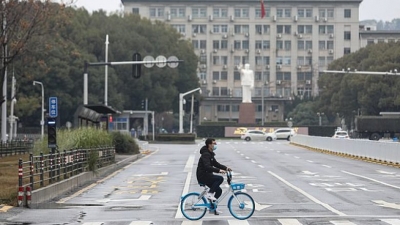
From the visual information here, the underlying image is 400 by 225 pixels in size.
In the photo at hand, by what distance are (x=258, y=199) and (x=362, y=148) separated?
1175 inches

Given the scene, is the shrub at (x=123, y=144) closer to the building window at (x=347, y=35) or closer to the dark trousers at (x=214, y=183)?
the dark trousers at (x=214, y=183)

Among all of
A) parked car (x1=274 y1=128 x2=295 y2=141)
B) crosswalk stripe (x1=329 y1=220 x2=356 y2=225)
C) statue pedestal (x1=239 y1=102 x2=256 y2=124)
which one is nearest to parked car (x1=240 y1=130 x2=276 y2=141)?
parked car (x1=274 y1=128 x2=295 y2=141)

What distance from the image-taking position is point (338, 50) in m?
153

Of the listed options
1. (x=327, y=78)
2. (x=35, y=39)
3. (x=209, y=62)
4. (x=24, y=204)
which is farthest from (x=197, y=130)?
(x=24, y=204)

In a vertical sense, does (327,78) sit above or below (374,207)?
above

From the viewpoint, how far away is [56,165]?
27.7 metres

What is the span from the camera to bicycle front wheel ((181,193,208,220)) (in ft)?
62.3

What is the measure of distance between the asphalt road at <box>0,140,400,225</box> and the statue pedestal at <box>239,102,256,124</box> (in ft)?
235

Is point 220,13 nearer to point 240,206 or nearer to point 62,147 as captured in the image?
point 62,147

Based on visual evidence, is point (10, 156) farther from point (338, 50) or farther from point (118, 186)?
point (338, 50)

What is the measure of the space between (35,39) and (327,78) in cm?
8216

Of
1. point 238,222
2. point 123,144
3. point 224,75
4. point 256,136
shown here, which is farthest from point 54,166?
point 224,75

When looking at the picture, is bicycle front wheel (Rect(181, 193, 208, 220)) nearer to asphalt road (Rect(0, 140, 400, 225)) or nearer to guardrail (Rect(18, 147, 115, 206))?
asphalt road (Rect(0, 140, 400, 225))

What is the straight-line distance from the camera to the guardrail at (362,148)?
149 feet
